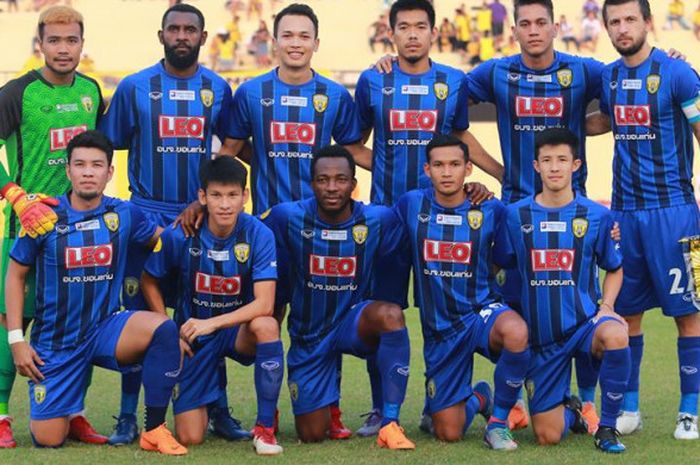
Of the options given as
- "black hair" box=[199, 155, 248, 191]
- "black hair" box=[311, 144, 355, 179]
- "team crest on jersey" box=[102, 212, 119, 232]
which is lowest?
"team crest on jersey" box=[102, 212, 119, 232]

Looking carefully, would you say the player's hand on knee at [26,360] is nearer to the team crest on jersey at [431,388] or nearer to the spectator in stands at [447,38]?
the team crest on jersey at [431,388]

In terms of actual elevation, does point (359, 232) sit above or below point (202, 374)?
above

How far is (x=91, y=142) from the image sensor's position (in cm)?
572

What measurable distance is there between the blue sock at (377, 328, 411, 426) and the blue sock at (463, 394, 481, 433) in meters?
0.46

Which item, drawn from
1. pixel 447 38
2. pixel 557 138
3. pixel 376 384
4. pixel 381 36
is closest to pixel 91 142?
pixel 376 384

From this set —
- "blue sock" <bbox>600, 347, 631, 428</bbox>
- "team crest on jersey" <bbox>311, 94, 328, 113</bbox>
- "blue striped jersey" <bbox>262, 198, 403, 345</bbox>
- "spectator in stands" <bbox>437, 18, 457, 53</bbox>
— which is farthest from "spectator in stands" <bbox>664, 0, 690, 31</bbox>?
"blue sock" <bbox>600, 347, 631, 428</bbox>

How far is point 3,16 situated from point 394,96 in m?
21.2

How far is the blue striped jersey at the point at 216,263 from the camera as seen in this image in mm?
5832

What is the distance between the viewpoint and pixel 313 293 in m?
6.08

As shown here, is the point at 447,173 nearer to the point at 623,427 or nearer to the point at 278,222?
the point at 278,222

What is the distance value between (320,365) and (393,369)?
0.51 metres

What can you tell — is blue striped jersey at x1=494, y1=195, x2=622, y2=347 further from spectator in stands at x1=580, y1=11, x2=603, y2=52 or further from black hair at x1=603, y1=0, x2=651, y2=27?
spectator in stands at x1=580, y1=11, x2=603, y2=52

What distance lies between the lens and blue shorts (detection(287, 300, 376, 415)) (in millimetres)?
6023

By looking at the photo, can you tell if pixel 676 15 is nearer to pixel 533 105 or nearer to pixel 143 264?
pixel 533 105
